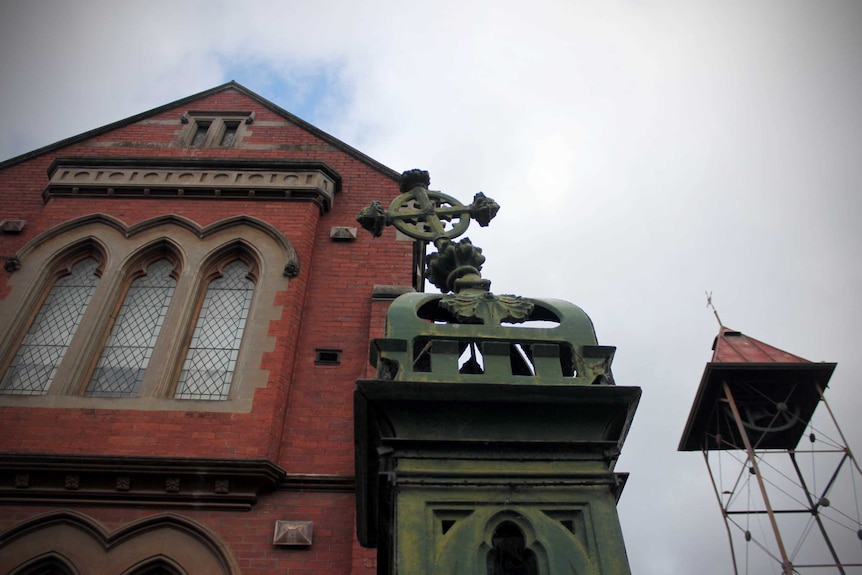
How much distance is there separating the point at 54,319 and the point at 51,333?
0.28 m

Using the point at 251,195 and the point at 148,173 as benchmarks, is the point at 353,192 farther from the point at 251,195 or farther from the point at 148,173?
the point at 148,173

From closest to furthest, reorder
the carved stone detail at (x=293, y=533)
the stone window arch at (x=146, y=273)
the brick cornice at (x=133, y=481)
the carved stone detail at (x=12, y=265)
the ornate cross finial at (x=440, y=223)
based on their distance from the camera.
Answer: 1. the ornate cross finial at (x=440, y=223)
2. the carved stone detail at (x=293, y=533)
3. the brick cornice at (x=133, y=481)
4. the stone window arch at (x=146, y=273)
5. the carved stone detail at (x=12, y=265)

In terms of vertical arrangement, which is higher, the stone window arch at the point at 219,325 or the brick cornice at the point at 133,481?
the stone window arch at the point at 219,325

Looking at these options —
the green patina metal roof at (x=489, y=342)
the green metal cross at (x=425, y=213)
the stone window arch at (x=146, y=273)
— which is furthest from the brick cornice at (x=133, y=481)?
the green patina metal roof at (x=489, y=342)

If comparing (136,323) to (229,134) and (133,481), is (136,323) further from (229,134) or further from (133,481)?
(229,134)

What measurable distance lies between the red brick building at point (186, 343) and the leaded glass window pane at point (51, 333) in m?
0.03

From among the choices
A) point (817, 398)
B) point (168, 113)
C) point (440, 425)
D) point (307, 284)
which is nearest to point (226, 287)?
point (307, 284)

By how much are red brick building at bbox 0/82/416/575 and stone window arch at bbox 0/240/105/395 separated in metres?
0.03

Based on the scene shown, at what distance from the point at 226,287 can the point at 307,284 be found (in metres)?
1.10

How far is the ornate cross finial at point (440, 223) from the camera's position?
11.3 ft

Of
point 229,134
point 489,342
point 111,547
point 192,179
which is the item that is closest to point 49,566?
point 111,547

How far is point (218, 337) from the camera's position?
8859 millimetres

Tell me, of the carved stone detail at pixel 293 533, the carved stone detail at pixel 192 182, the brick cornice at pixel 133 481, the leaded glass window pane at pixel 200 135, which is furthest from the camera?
the leaded glass window pane at pixel 200 135

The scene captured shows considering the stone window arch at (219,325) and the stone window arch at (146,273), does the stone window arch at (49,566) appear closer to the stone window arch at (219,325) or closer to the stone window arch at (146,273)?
the stone window arch at (146,273)
